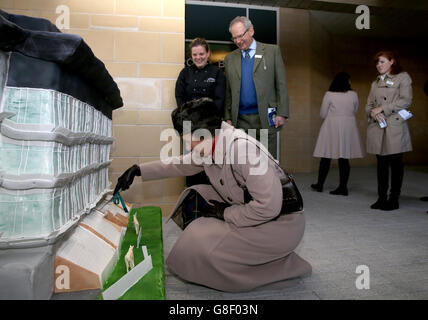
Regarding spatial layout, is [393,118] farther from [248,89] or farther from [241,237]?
[241,237]

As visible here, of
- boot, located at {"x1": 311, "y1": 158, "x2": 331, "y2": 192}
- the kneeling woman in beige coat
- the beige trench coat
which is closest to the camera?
the kneeling woman in beige coat

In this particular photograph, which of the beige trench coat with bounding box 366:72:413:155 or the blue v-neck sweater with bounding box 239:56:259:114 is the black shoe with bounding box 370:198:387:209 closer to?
the beige trench coat with bounding box 366:72:413:155

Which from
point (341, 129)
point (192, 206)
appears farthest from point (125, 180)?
point (341, 129)

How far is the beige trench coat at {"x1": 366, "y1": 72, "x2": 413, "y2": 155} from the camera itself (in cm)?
290

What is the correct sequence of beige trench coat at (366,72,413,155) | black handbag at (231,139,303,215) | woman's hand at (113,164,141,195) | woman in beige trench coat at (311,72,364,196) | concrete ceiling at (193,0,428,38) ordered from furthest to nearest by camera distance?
woman in beige trench coat at (311,72,364,196) → concrete ceiling at (193,0,428,38) → beige trench coat at (366,72,413,155) → woman's hand at (113,164,141,195) → black handbag at (231,139,303,215)

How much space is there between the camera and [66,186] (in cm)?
144

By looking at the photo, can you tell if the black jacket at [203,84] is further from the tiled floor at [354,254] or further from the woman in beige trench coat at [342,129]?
the woman in beige trench coat at [342,129]

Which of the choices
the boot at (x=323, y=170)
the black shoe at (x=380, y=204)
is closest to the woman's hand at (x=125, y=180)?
the black shoe at (x=380, y=204)

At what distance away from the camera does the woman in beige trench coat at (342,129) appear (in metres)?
3.86

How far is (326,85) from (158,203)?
252 inches

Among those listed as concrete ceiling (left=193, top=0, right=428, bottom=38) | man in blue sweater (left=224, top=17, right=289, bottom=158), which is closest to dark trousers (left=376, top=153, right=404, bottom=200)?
man in blue sweater (left=224, top=17, right=289, bottom=158)

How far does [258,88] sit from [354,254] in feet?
4.31

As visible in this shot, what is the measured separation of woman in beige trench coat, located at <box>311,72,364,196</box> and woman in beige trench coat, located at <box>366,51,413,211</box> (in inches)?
30.2

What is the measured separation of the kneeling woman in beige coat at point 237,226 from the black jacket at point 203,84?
105cm
